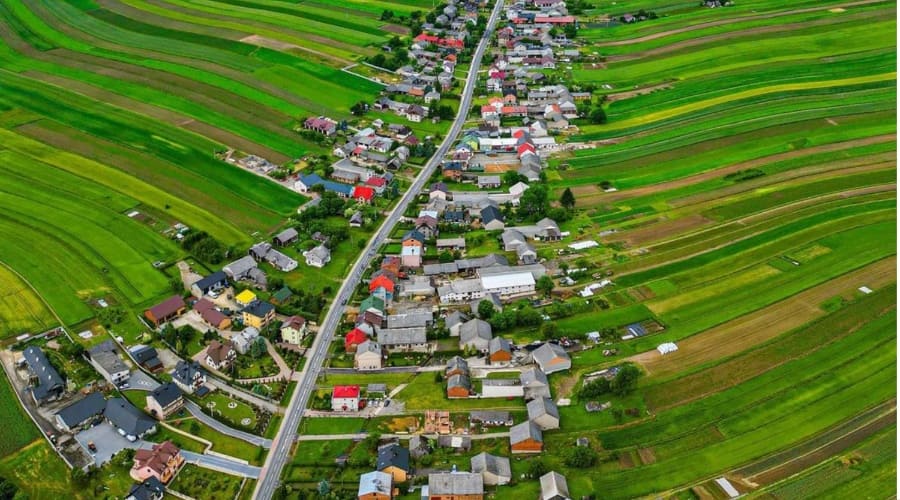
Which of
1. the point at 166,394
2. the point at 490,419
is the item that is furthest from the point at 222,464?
the point at 490,419

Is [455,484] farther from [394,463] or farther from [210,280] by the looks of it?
[210,280]

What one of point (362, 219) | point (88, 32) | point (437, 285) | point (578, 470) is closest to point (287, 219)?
point (362, 219)

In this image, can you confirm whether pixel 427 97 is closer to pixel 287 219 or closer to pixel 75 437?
pixel 287 219

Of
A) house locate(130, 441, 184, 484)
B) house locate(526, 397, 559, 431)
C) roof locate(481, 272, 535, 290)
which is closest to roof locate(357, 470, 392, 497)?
house locate(526, 397, 559, 431)

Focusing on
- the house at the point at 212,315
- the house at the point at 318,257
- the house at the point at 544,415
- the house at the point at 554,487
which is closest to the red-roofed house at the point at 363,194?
the house at the point at 318,257

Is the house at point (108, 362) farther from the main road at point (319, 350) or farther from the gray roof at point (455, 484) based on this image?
the gray roof at point (455, 484)

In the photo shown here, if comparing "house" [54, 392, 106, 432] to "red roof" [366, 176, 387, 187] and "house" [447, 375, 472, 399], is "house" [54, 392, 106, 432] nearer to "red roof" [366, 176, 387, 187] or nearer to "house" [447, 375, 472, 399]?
"house" [447, 375, 472, 399]
